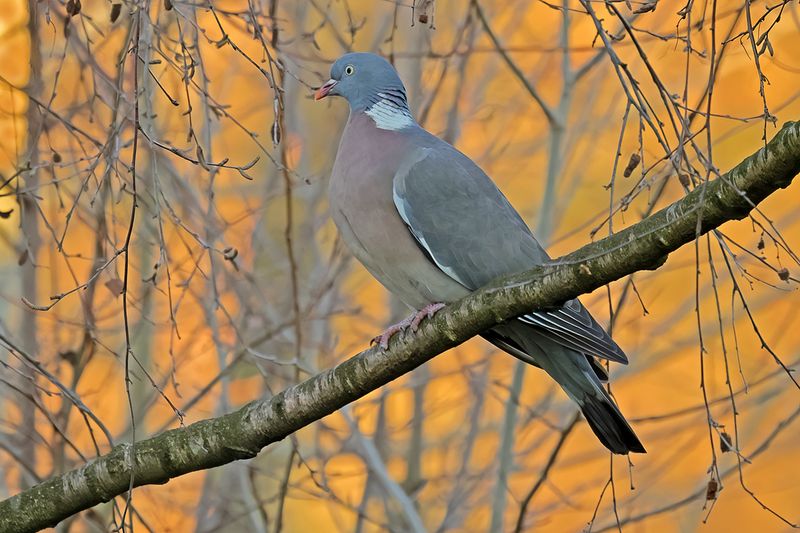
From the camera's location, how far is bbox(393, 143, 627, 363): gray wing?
3518 millimetres

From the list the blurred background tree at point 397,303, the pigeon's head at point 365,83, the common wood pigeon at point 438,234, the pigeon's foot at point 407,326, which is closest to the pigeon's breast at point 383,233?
the common wood pigeon at point 438,234

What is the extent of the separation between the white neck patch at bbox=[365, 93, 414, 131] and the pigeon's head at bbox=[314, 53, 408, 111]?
0.02 meters

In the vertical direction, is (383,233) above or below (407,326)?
above

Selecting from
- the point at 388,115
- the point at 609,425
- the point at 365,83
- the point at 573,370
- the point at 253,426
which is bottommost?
the point at 609,425

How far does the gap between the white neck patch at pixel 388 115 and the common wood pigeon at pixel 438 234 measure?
5.3 inches

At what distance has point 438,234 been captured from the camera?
11.6 ft

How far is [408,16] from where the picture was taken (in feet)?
17.8

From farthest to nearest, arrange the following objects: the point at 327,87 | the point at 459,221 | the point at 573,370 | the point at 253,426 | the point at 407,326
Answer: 1. the point at 327,87
2. the point at 459,221
3. the point at 573,370
4. the point at 407,326
5. the point at 253,426

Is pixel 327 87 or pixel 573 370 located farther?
pixel 327 87

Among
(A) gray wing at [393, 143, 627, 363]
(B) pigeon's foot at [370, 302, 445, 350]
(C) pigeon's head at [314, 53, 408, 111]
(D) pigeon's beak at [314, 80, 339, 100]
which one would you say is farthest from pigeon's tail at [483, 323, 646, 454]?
(D) pigeon's beak at [314, 80, 339, 100]

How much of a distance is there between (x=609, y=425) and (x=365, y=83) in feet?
4.89

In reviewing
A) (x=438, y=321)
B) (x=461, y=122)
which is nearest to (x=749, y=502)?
(x=461, y=122)

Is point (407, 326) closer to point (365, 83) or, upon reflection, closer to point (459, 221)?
point (459, 221)

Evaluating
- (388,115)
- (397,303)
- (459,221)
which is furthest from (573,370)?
(397,303)
